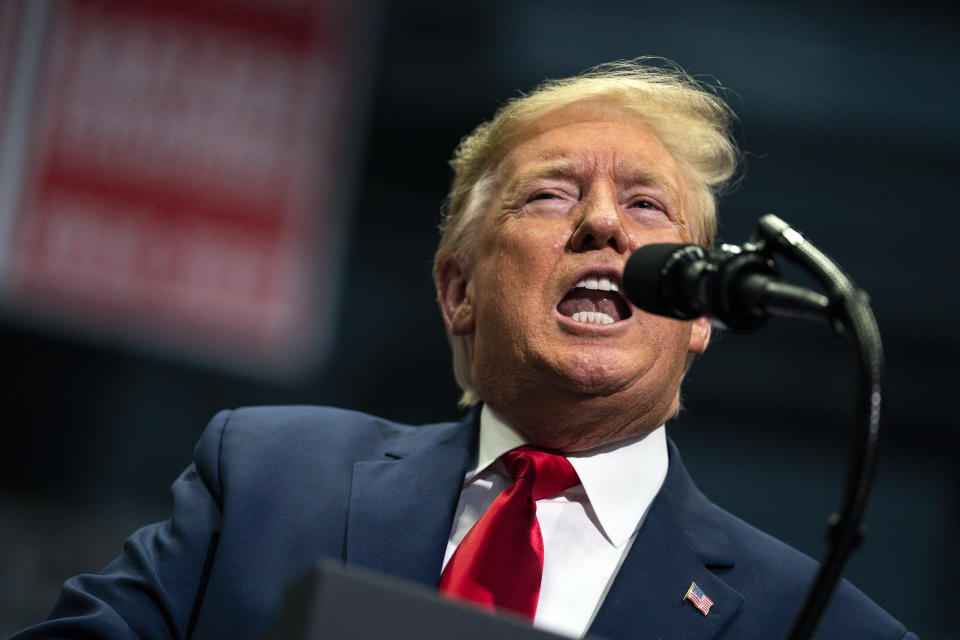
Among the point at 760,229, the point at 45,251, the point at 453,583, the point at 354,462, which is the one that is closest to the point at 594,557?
the point at 453,583

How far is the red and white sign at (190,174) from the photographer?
352 centimetres

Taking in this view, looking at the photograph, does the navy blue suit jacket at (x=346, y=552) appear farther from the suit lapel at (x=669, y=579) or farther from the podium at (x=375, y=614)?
the podium at (x=375, y=614)

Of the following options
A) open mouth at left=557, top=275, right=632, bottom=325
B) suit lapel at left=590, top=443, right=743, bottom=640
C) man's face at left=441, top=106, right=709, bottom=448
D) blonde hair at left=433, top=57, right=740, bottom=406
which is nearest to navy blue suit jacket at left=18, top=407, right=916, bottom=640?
suit lapel at left=590, top=443, right=743, bottom=640

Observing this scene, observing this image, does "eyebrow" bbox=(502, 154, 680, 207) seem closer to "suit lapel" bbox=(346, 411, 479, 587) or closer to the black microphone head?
"suit lapel" bbox=(346, 411, 479, 587)

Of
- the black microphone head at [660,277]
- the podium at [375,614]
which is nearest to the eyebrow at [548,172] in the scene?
the black microphone head at [660,277]

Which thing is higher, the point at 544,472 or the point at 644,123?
the point at 644,123

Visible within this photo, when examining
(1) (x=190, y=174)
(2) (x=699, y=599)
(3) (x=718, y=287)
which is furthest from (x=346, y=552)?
(1) (x=190, y=174)

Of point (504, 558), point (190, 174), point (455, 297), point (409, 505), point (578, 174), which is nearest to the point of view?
point (504, 558)

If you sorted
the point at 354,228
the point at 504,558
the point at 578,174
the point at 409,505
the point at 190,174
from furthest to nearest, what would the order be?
the point at 354,228
the point at 190,174
the point at 578,174
the point at 409,505
the point at 504,558

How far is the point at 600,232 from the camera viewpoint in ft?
5.06

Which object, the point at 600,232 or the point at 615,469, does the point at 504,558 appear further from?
the point at 600,232

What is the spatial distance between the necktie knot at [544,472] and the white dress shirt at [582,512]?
0.7 inches

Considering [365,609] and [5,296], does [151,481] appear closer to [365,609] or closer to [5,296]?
[5,296]

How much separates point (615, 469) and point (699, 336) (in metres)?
0.30
